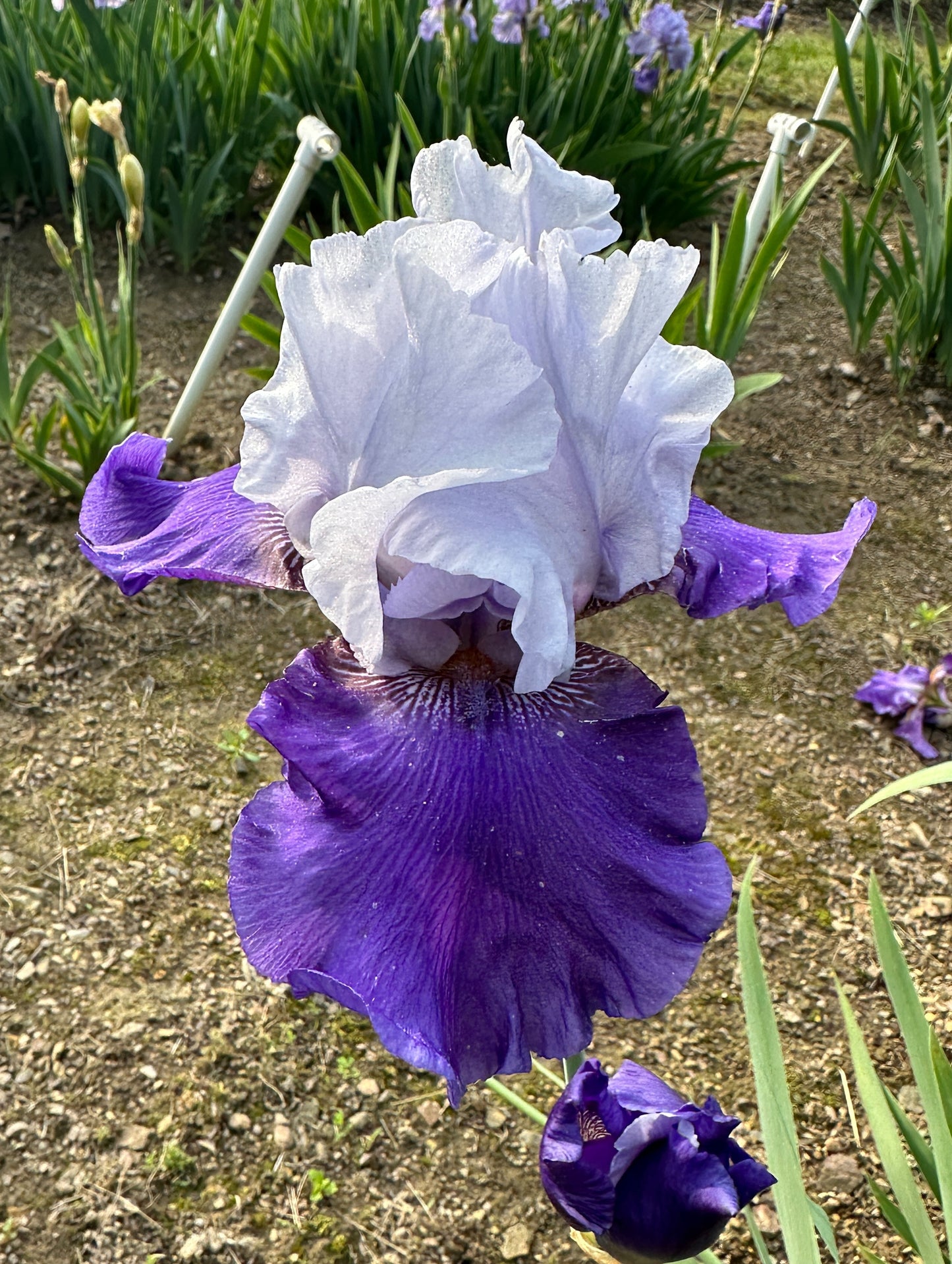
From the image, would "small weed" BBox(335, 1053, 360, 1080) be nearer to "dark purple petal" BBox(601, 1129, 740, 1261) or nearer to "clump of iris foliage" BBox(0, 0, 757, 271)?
"dark purple petal" BBox(601, 1129, 740, 1261)

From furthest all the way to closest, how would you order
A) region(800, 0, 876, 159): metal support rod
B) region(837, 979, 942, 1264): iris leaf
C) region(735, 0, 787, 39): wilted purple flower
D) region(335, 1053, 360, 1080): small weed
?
region(735, 0, 787, 39): wilted purple flower → region(800, 0, 876, 159): metal support rod → region(335, 1053, 360, 1080): small weed → region(837, 979, 942, 1264): iris leaf

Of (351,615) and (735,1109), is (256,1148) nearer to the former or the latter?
(735,1109)

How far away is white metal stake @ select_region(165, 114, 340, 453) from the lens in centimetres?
202

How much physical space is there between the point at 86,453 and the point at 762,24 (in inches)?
93.2

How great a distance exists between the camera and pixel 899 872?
2004 millimetres

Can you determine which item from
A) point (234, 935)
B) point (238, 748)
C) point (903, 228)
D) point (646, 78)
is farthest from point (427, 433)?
point (646, 78)

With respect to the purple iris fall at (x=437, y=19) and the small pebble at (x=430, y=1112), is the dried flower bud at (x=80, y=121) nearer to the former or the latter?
the purple iris fall at (x=437, y=19)

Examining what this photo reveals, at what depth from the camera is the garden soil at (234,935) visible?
1499 mm

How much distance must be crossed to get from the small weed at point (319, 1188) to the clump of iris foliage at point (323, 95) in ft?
7.98

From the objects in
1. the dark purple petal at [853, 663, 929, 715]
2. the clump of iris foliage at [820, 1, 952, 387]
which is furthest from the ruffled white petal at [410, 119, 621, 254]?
the clump of iris foliage at [820, 1, 952, 387]

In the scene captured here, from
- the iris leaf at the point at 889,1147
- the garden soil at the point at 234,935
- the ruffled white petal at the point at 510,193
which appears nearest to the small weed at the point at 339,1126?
the garden soil at the point at 234,935

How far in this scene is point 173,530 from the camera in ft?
3.22

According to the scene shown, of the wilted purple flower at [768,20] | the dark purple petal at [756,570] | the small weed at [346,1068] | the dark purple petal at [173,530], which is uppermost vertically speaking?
the wilted purple flower at [768,20]

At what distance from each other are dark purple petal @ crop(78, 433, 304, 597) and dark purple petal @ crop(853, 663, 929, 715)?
159 cm
